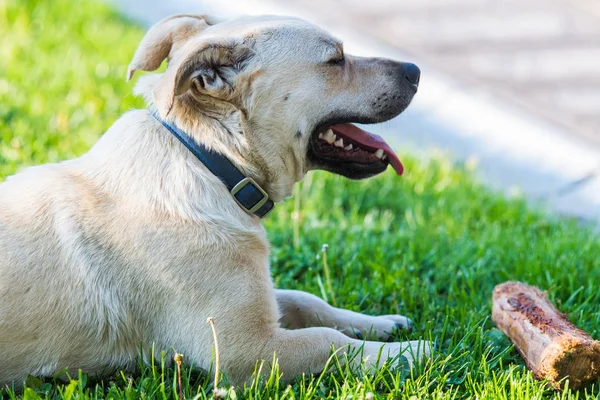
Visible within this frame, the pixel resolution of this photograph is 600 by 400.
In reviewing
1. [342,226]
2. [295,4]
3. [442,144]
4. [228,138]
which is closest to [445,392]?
[228,138]

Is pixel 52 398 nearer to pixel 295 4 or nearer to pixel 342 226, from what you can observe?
pixel 342 226

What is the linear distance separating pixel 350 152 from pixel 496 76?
4.42m

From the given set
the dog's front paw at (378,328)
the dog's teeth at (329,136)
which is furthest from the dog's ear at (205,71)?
the dog's front paw at (378,328)

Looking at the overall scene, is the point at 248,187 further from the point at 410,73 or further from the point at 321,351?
the point at 410,73

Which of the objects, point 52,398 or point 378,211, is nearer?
point 52,398

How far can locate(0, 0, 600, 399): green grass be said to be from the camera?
288 cm

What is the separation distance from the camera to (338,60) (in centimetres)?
334

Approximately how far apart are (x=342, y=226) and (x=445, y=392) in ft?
5.65

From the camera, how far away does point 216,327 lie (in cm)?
287

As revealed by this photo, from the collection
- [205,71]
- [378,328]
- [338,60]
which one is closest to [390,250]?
[378,328]

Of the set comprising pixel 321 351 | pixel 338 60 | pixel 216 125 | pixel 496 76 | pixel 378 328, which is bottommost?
pixel 378 328

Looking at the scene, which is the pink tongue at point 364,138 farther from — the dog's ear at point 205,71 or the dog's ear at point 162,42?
the dog's ear at point 162,42

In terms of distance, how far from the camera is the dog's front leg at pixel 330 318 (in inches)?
133

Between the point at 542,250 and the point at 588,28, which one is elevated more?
the point at 588,28
